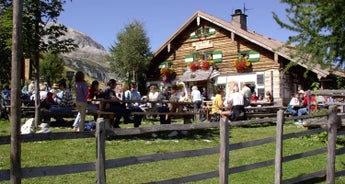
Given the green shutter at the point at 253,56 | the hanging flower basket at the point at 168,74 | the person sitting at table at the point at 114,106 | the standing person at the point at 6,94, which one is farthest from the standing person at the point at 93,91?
the hanging flower basket at the point at 168,74

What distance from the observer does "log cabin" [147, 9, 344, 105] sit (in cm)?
2297

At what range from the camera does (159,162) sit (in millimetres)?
7828

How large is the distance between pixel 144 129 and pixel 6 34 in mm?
7948

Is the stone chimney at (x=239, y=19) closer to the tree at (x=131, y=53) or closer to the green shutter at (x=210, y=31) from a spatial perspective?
the green shutter at (x=210, y=31)

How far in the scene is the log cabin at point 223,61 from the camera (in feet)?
75.4

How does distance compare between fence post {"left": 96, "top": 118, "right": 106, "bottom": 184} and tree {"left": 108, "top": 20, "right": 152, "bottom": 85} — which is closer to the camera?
fence post {"left": 96, "top": 118, "right": 106, "bottom": 184}

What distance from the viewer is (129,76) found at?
32.9 m

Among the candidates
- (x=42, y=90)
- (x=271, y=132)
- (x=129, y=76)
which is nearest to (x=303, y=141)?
(x=271, y=132)

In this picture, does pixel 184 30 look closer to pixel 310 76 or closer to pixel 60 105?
pixel 310 76

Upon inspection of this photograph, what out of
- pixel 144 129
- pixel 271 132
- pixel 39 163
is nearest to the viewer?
pixel 144 129

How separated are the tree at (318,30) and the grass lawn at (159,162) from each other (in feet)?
6.97

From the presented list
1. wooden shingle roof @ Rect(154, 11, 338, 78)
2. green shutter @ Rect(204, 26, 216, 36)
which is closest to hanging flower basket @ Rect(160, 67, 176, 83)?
wooden shingle roof @ Rect(154, 11, 338, 78)

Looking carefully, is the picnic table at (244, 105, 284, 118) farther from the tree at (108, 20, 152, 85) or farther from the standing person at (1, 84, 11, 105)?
the tree at (108, 20, 152, 85)

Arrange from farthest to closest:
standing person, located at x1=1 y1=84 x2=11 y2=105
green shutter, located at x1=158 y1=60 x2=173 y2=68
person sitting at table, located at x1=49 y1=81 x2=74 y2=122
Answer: green shutter, located at x1=158 y1=60 x2=173 y2=68 → standing person, located at x1=1 y1=84 x2=11 y2=105 → person sitting at table, located at x1=49 y1=81 x2=74 y2=122
